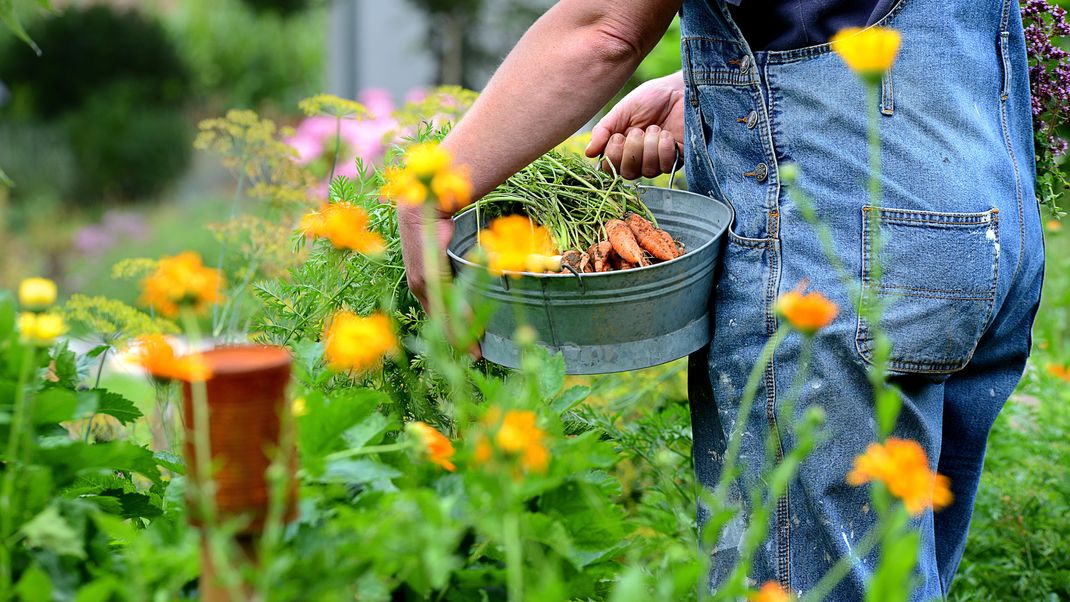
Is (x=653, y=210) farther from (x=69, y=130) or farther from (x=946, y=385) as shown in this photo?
(x=69, y=130)

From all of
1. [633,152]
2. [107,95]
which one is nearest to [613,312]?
[633,152]

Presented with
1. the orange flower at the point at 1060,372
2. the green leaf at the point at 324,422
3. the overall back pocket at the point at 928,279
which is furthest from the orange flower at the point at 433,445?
the orange flower at the point at 1060,372

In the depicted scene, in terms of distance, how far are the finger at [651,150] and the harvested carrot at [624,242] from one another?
0.21 m

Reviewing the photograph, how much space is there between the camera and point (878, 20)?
1433 mm

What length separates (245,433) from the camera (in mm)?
859

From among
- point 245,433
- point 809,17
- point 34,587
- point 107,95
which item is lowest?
point 34,587

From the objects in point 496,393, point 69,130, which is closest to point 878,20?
point 496,393

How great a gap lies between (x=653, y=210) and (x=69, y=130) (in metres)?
7.23

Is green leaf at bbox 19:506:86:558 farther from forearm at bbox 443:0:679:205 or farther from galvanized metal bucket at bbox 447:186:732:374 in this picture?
forearm at bbox 443:0:679:205

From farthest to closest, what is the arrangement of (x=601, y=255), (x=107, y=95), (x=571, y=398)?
1. (x=107, y=95)
2. (x=601, y=255)
3. (x=571, y=398)

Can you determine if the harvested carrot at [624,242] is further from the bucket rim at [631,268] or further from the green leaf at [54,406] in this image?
the green leaf at [54,406]

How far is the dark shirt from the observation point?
4.73 ft

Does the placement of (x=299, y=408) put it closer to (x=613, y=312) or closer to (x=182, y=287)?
(x=182, y=287)

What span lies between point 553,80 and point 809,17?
0.37 m
